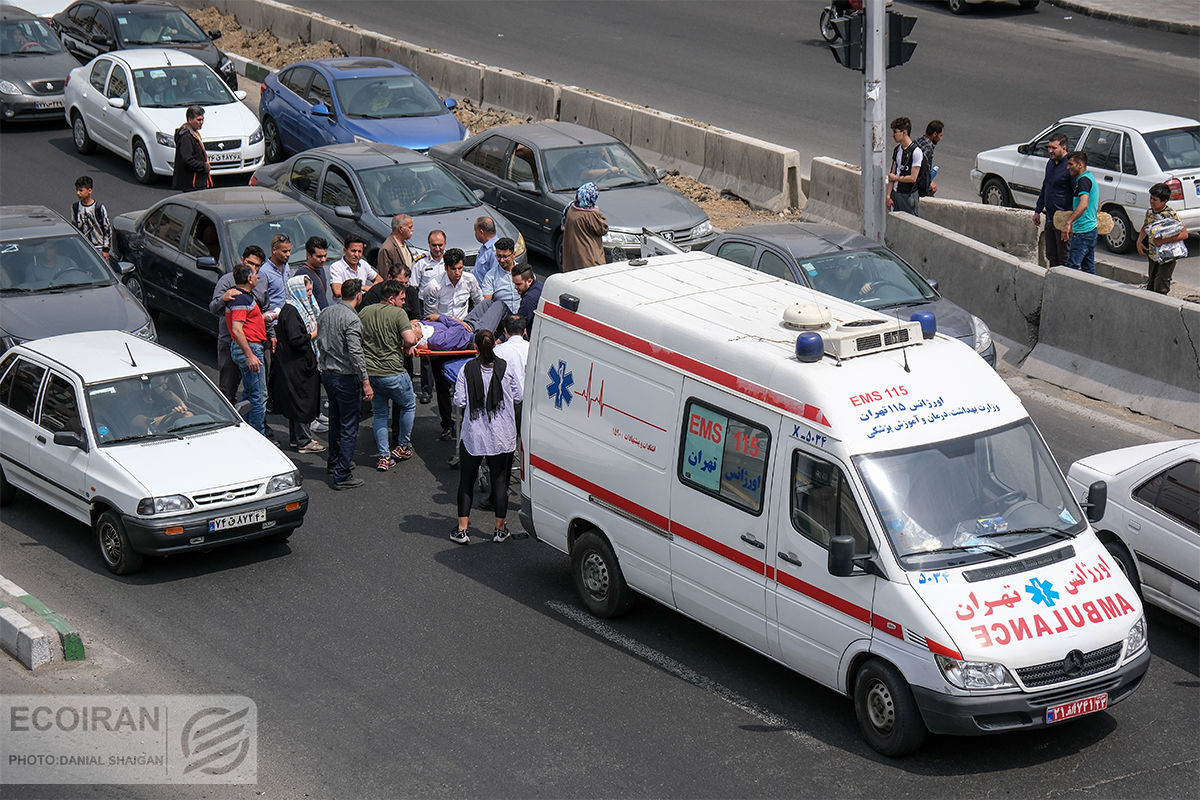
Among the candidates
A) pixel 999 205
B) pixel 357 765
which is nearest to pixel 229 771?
pixel 357 765

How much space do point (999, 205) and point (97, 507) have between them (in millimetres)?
13157

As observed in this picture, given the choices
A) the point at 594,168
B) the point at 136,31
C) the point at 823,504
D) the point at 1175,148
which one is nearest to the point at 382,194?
the point at 594,168

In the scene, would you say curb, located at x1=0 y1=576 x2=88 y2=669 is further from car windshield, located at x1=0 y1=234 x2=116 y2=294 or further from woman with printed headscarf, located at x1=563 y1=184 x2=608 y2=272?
woman with printed headscarf, located at x1=563 y1=184 x2=608 y2=272

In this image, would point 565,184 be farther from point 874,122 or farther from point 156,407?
point 156,407

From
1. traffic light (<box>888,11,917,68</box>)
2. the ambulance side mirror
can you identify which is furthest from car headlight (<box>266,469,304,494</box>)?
traffic light (<box>888,11,917,68</box>)

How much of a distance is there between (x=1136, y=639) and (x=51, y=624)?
687 centimetres

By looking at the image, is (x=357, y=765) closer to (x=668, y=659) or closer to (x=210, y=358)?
(x=668, y=659)

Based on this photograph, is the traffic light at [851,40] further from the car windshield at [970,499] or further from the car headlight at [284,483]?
the car windshield at [970,499]

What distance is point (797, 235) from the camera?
48.4 ft

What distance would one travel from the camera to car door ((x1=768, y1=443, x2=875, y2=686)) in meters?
8.45

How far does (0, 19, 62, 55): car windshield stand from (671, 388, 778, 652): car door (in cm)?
1984

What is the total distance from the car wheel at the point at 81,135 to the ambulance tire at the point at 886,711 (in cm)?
1834

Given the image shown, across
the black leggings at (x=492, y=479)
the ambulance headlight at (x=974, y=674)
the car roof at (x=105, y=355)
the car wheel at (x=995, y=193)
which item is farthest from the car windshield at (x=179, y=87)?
the ambulance headlight at (x=974, y=674)

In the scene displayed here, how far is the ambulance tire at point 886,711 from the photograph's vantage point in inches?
322
